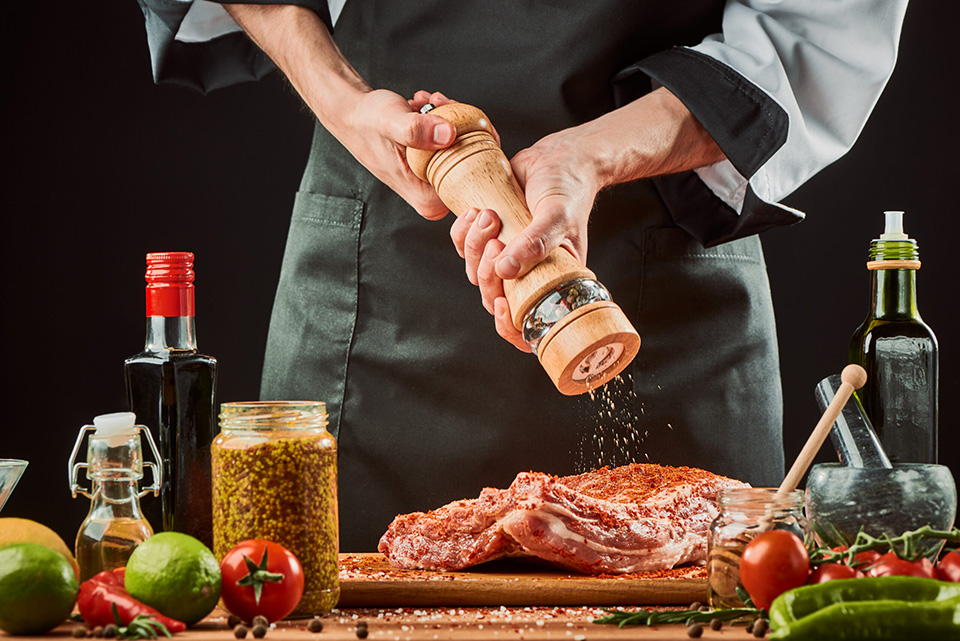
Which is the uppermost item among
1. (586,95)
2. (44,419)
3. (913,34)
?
(913,34)

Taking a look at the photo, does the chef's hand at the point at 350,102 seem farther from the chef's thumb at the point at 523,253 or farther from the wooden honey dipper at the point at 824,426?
the wooden honey dipper at the point at 824,426

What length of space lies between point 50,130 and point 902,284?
2.23 m

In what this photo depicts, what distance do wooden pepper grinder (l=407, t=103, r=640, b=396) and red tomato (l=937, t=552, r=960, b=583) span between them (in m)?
0.40

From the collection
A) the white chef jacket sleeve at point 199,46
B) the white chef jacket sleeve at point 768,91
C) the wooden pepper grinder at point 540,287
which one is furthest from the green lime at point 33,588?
the white chef jacket sleeve at point 199,46

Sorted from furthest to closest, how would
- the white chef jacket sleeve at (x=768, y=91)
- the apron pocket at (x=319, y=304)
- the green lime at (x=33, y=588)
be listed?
the apron pocket at (x=319, y=304) → the white chef jacket sleeve at (x=768, y=91) → the green lime at (x=33, y=588)

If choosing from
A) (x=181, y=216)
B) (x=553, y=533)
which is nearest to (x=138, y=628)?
(x=553, y=533)

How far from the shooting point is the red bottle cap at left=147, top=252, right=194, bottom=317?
4.32ft

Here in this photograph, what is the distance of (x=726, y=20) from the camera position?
187 cm

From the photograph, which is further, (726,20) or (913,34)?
(913,34)

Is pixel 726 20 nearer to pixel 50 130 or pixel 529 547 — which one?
pixel 529 547

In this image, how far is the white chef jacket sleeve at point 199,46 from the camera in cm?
206

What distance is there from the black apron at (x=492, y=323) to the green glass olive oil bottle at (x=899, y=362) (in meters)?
0.50

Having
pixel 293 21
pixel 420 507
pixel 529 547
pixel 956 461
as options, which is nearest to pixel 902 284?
pixel 529 547

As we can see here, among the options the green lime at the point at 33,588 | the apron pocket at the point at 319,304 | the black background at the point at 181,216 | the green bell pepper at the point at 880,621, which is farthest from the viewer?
the black background at the point at 181,216
